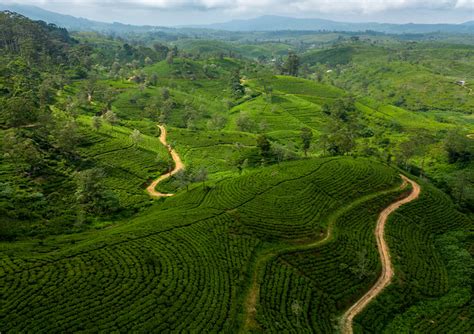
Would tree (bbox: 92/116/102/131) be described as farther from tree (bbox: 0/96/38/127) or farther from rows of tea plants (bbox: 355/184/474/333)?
rows of tea plants (bbox: 355/184/474/333)

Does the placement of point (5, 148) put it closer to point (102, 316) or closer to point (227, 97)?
point (102, 316)

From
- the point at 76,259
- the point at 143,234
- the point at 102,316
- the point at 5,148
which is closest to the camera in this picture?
the point at 102,316

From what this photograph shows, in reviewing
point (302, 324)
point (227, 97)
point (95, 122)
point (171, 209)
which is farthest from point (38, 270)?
point (227, 97)

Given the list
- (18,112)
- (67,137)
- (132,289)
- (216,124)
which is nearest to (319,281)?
(132,289)

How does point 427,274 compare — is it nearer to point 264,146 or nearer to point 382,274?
point 382,274

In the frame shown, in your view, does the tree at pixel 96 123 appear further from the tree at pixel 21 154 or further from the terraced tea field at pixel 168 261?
the terraced tea field at pixel 168 261

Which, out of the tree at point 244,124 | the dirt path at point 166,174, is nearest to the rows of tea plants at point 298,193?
the dirt path at point 166,174

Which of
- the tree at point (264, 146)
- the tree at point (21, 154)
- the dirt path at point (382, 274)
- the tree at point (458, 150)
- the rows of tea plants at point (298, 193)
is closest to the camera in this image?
the dirt path at point (382, 274)
